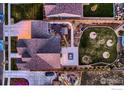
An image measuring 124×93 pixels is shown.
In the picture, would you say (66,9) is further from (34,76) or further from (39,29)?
(34,76)

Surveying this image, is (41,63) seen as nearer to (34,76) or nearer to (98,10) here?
(34,76)

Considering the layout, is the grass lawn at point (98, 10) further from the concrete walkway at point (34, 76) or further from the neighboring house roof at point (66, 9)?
the concrete walkway at point (34, 76)

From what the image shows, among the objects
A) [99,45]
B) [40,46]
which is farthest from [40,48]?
[99,45]

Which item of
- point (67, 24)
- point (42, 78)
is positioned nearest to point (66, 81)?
point (42, 78)

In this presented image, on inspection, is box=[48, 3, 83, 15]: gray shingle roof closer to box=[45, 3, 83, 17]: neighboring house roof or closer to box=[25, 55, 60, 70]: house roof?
box=[45, 3, 83, 17]: neighboring house roof

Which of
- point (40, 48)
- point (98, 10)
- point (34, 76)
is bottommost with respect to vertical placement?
point (34, 76)

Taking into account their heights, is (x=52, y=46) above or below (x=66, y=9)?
below

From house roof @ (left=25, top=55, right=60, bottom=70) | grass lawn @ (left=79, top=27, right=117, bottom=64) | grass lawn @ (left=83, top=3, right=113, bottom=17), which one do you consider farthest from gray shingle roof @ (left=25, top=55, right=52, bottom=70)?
grass lawn @ (left=83, top=3, right=113, bottom=17)
